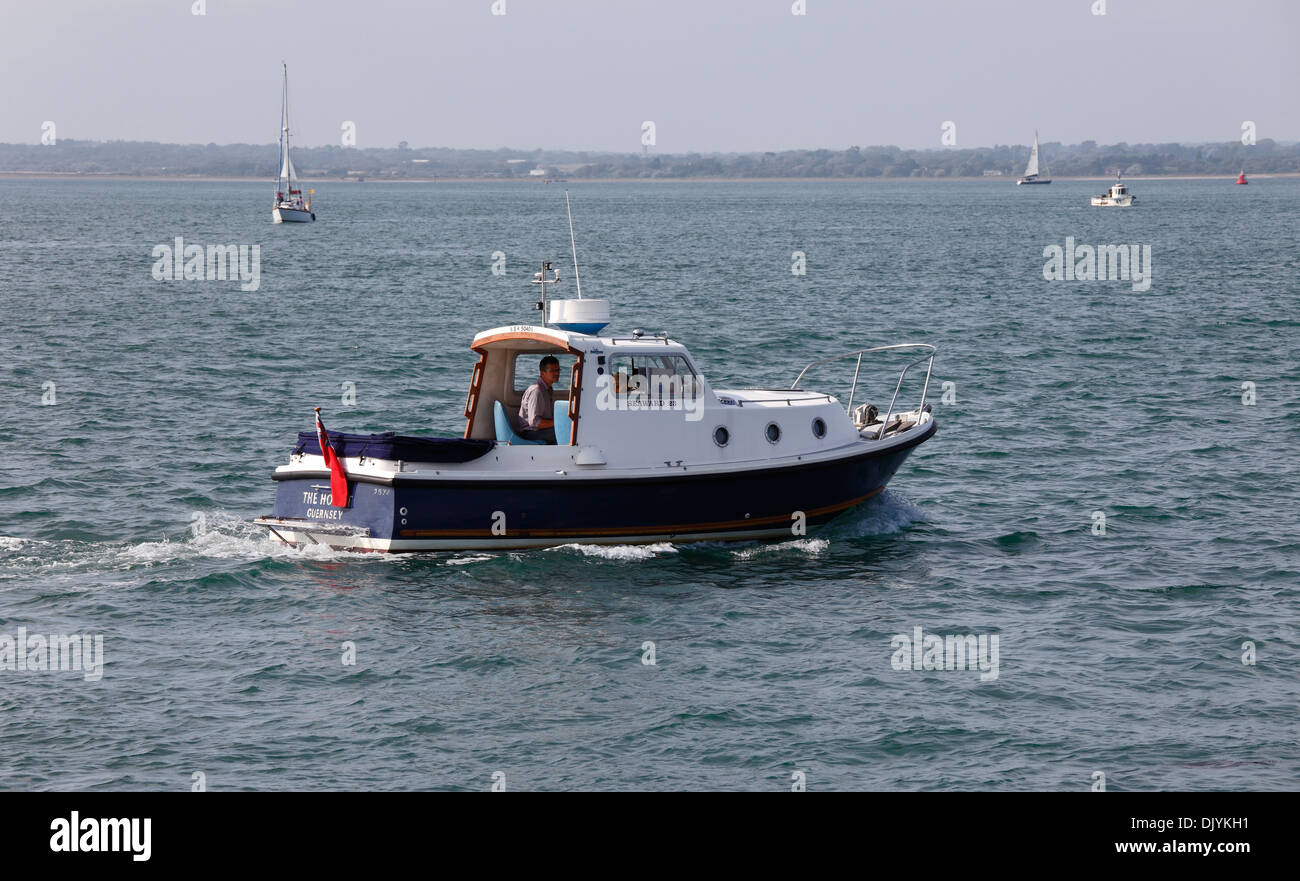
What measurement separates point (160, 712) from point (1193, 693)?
11.3m

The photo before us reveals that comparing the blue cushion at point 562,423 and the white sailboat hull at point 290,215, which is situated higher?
the white sailboat hull at point 290,215

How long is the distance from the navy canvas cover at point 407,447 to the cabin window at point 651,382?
6.78ft

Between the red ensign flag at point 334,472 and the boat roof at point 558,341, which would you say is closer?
the red ensign flag at point 334,472

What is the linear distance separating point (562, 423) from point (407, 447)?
2.29m

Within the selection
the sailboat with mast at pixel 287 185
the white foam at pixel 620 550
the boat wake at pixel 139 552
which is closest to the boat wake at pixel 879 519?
the white foam at pixel 620 550

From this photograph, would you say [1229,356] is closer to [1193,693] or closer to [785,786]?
[1193,693]

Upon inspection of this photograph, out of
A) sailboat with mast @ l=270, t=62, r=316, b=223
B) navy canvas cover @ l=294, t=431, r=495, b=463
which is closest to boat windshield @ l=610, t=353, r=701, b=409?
navy canvas cover @ l=294, t=431, r=495, b=463

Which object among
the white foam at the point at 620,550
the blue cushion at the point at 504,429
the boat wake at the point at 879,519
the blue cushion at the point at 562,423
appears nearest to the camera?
the white foam at the point at 620,550

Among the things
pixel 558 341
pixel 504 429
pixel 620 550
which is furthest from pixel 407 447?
pixel 620 550

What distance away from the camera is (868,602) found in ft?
59.8

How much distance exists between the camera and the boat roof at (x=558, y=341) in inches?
770

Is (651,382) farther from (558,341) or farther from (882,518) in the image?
(882,518)

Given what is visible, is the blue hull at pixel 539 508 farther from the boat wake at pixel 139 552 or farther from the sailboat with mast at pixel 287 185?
the sailboat with mast at pixel 287 185
